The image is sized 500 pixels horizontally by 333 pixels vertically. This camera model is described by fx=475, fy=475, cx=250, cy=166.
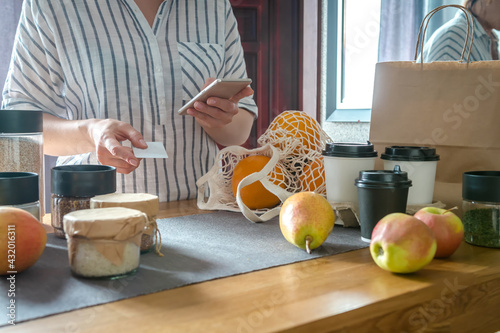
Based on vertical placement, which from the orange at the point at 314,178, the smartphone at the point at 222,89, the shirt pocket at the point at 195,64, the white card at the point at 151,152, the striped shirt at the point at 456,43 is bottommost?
the orange at the point at 314,178

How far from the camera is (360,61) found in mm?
2697

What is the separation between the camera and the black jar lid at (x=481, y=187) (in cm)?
79

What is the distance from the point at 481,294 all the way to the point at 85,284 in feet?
1.82

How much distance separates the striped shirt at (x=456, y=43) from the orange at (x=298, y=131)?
62cm

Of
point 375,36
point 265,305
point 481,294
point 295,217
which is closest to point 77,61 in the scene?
point 295,217

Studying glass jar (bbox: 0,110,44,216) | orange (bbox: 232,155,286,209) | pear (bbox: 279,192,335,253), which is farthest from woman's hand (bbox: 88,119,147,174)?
pear (bbox: 279,192,335,253)

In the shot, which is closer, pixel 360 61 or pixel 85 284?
pixel 85 284

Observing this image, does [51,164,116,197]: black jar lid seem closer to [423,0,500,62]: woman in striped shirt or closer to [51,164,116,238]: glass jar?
[51,164,116,238]: glass jar

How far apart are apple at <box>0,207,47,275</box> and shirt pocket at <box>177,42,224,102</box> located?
87 cm

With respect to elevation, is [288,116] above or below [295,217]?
above

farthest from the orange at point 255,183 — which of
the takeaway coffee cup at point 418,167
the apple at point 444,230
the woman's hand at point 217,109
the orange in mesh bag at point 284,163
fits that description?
the apple at point 444,230

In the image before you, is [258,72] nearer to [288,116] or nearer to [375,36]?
[375,36]

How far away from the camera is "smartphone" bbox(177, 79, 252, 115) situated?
3.24ft

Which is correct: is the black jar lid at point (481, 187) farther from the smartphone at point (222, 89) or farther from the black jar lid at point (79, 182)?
the black jar lid at point (79, 182)
